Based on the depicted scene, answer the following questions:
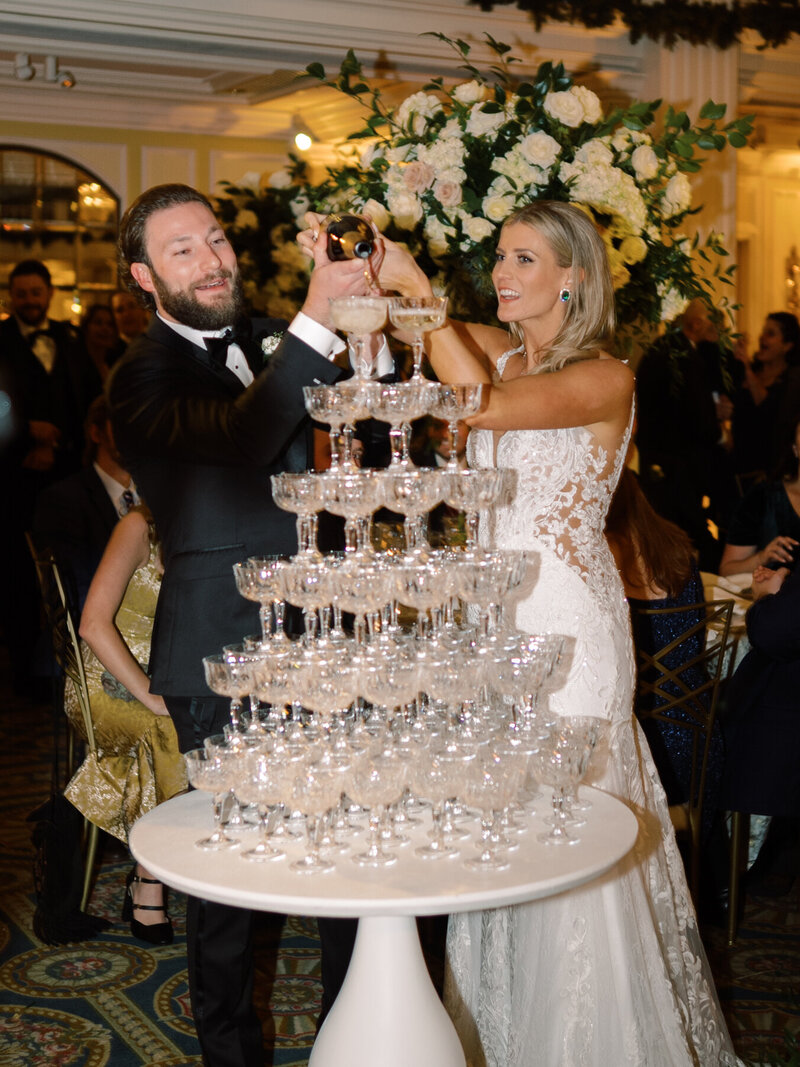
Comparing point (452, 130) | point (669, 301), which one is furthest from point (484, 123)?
point (669, 301)


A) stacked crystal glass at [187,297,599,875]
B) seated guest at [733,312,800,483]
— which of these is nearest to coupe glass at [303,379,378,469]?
stacked crystal glass at [187,297,599,875]

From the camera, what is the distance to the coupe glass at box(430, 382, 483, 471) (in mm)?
1998

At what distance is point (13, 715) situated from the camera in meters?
5.96

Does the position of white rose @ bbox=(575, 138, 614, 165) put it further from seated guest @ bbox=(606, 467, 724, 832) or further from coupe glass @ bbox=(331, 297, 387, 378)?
coupe glass @ bbox=(331, 297, 387, 378)

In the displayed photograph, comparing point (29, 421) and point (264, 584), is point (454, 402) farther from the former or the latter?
point (29, 421)

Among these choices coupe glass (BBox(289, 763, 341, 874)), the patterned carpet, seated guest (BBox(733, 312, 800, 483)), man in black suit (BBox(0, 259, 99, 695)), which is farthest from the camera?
seated guest (BBox(733, 312, 800, 483))

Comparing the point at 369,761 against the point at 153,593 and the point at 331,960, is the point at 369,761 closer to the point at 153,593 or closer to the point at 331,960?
the point at 331,960

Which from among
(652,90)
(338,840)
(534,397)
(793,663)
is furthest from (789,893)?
(652,90)

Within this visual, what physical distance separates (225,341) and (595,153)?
44.4 inches

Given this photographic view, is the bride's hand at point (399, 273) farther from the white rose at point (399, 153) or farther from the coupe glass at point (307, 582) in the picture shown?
the white rose at point (399, 153)

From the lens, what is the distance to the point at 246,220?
4004 mm

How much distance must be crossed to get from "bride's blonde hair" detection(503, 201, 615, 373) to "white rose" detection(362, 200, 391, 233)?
68 centimetres

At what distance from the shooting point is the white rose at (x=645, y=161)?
3160mm

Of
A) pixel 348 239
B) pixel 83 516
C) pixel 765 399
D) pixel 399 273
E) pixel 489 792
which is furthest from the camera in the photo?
pixel 765 399
